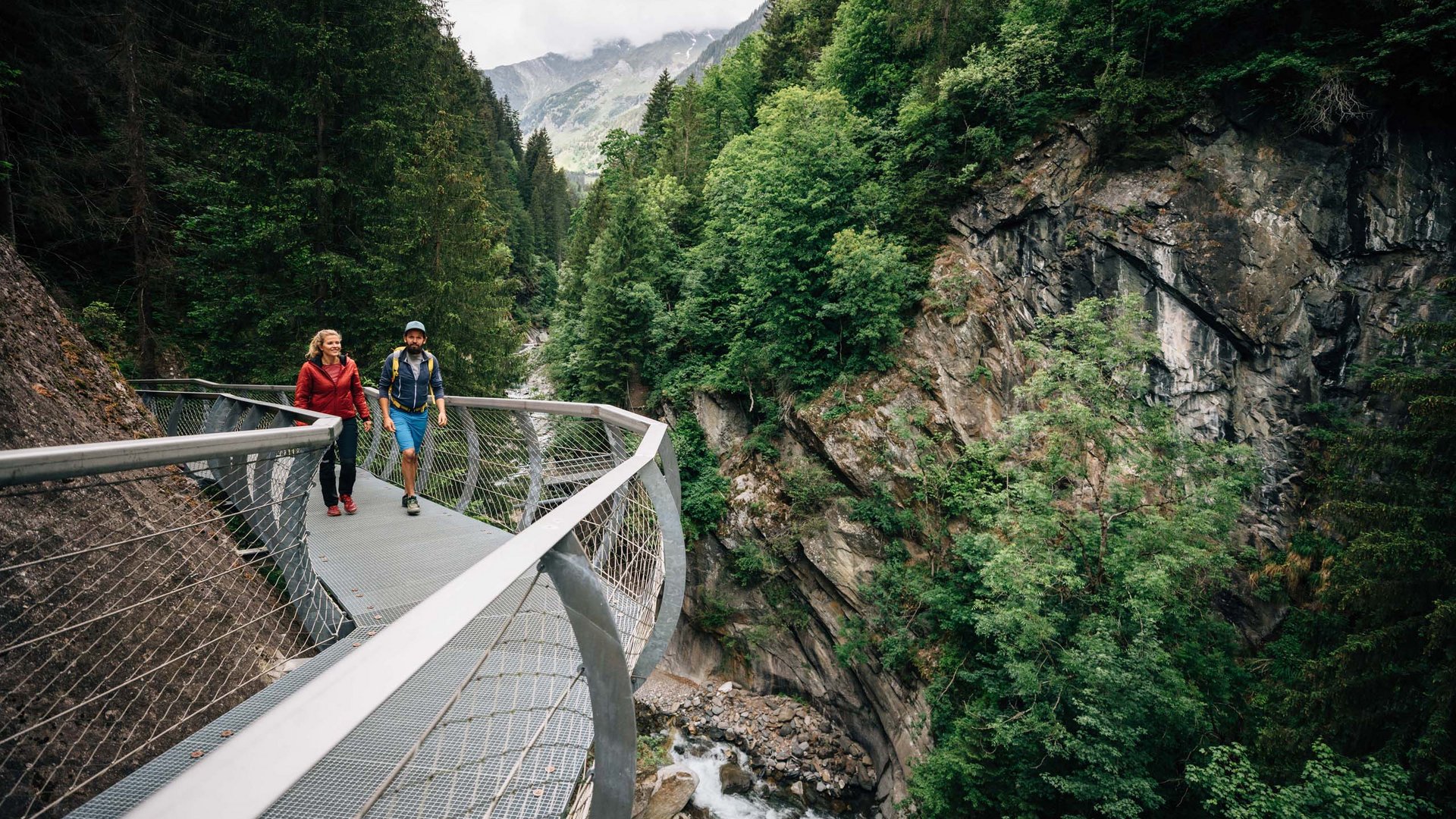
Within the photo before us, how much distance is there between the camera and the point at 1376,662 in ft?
26.3

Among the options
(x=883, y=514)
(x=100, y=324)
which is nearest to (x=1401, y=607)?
(x=883, y=514)

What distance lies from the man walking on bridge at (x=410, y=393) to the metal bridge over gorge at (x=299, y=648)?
3.94 ft

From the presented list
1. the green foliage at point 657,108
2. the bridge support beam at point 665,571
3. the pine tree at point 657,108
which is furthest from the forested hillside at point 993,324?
the green foliage at point 657,108

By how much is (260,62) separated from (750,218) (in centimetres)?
1290

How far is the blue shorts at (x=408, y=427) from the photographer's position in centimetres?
560

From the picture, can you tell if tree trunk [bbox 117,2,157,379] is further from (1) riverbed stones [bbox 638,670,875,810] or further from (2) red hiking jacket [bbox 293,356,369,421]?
(1) riverbed stones [bbox 638,670,875,810]

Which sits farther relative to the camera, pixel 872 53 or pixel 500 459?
pixel 872 53

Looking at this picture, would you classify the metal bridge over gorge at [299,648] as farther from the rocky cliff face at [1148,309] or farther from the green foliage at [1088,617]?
the rocky cliff face at [1148,309]

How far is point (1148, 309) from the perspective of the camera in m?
14.8

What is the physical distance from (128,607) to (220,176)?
40.5ft

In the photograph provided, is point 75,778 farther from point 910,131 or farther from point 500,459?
point 910,131

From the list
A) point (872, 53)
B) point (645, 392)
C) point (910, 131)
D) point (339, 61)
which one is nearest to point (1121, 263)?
point (910, 131)

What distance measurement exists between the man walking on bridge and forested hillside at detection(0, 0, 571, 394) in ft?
22.4

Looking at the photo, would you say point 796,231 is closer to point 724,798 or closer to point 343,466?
point 343,466
